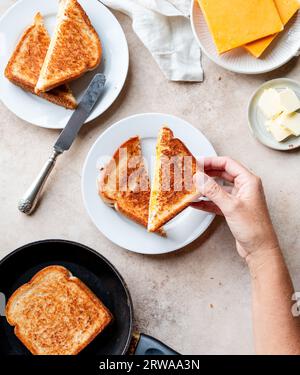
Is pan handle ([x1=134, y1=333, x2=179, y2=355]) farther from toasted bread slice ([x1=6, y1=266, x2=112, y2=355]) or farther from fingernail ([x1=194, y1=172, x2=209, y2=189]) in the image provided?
fingernail ([x1=194, y1=172, x2=209, y2=189])

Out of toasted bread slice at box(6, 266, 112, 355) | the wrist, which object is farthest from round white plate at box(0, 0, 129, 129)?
the wrist

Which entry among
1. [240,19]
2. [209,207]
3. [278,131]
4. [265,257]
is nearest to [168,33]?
[240,19]

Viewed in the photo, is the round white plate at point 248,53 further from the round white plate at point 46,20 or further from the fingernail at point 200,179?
the fingernail at point 200,179

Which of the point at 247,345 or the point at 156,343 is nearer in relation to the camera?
the point at 156,343

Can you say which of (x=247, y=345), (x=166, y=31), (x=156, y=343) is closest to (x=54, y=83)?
(x=166, y=31)

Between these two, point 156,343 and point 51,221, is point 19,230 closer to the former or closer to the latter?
point 51,221

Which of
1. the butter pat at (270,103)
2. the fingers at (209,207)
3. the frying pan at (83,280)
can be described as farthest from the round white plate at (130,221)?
the butter pat at (270,103)

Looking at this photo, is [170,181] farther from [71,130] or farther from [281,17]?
[281,17]
